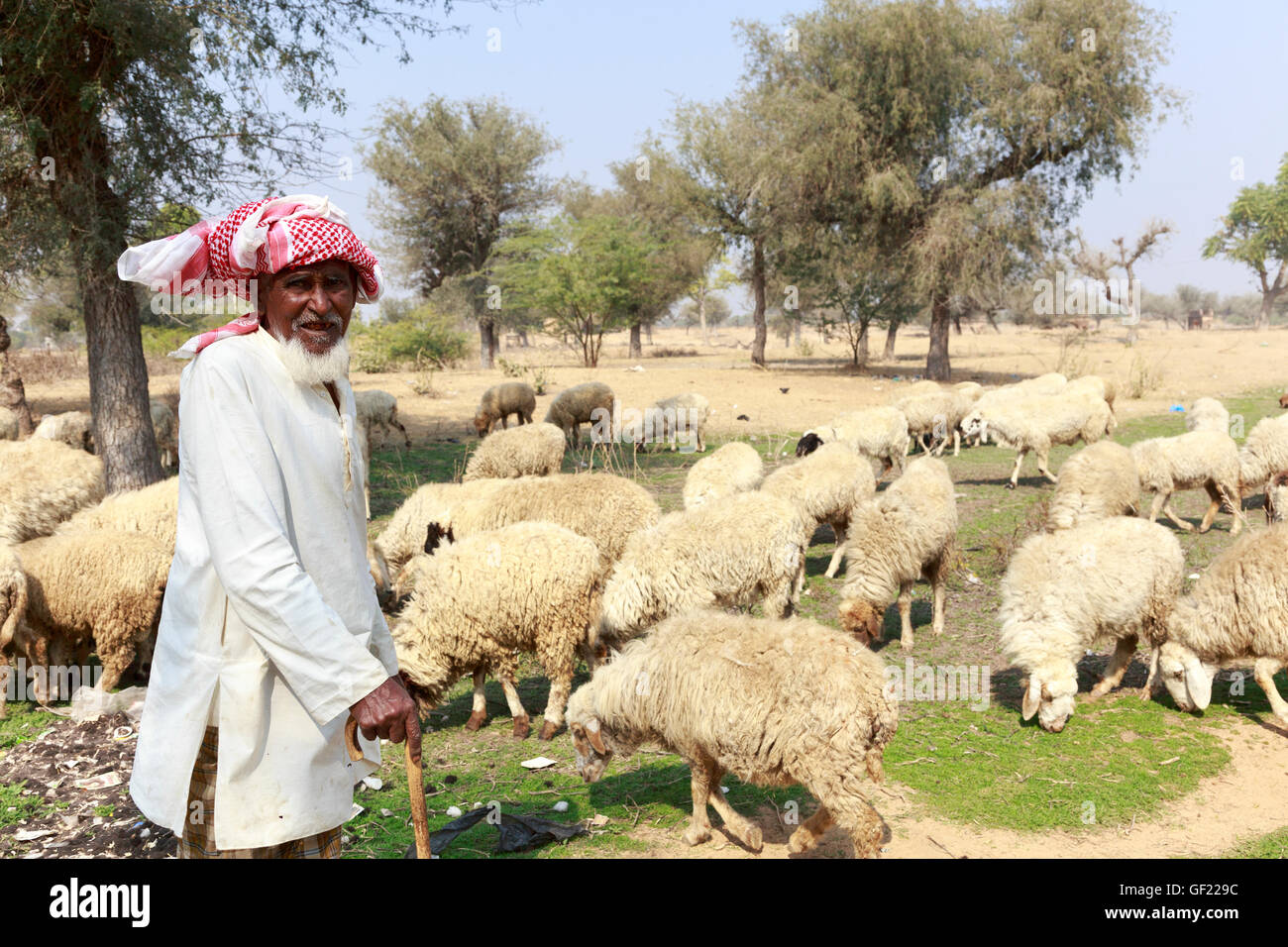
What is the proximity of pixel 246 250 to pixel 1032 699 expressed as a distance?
538 cm

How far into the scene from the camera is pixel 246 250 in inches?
97.9

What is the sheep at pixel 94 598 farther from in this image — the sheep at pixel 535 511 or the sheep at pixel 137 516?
the sheep at pixel 535 511

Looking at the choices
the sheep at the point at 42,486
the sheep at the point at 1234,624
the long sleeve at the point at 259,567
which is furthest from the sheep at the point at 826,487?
the long sleeve at the point at 259,567

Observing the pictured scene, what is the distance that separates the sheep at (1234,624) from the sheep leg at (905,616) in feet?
6.41

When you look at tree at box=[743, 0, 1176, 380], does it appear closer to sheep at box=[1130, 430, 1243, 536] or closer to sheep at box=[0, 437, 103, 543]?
sheep at box=[1130, 430, 1243, 536]

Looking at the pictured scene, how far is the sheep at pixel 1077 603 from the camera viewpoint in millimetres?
5812

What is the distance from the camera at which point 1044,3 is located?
26.3 meters

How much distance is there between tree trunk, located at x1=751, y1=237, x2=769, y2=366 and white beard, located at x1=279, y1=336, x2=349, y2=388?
1209 inches

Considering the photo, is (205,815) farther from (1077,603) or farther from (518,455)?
(518,455)

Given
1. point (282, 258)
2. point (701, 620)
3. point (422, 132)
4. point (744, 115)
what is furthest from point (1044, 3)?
point (282, 258)

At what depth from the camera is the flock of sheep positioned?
13.9ft
